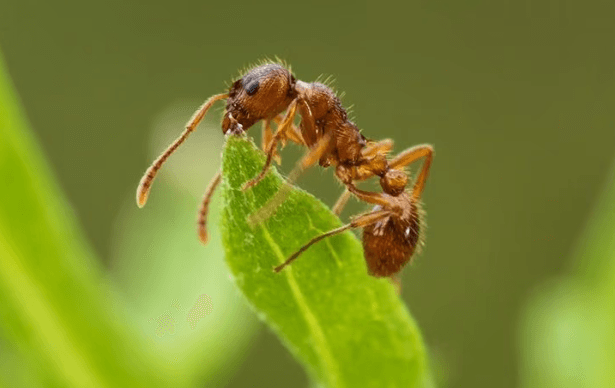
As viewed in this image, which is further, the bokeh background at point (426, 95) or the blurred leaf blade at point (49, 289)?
the bokeh background at point (426, 95)

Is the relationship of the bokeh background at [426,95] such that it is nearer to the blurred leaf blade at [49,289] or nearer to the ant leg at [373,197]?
the ant leg at [373,197]

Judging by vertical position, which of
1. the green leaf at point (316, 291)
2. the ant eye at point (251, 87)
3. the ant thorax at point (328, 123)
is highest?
the ant thorax at point (328, 123)

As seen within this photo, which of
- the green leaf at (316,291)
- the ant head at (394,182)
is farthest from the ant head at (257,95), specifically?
the green leaf at (316,291)

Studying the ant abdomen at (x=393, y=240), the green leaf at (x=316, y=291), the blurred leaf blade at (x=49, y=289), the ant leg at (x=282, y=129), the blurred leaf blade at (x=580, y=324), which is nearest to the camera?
the green leaf at (x=316, y=291)

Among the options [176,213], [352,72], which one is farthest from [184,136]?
[352,72]

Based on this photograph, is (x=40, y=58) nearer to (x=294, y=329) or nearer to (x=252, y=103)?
(x=252, y=103)

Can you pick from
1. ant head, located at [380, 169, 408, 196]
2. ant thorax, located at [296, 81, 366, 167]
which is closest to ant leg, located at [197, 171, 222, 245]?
ant thorax, located at [296, 81, 366, 167]

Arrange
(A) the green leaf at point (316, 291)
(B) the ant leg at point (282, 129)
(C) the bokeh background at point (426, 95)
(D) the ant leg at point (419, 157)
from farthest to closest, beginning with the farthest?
(C) the bokeh background at point (426, 95)
(D) the ant leg at point (419, 157)
(B) the ant leg at point (282, 129)
(A) the green leaf at point (316, 291)

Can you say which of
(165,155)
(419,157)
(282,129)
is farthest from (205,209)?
(419,157)

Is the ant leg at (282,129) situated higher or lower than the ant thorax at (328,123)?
lower

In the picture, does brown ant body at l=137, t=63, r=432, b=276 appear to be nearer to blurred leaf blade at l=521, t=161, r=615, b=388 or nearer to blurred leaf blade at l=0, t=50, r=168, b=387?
blurred leaf blade at l=0, t=50, r=168, b=387
